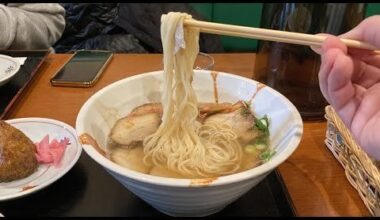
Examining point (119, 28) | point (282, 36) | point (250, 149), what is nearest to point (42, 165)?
point (250, 149)

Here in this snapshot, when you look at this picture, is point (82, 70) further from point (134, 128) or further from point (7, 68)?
point (134, 128)

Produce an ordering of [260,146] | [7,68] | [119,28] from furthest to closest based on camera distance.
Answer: [119,28] → [7,68] → [260,146]

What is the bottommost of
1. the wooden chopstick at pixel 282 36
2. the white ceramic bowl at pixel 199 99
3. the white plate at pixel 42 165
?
the white plate at pixel 42 165

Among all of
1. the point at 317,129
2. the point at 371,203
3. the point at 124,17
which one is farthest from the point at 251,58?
the point at 124,17

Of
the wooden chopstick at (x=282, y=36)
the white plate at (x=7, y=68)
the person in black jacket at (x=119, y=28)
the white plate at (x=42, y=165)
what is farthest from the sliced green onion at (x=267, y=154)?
the person in black jacket at (x=119, y=28)

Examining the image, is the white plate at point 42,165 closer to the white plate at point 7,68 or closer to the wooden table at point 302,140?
the wooden table at point 302,140

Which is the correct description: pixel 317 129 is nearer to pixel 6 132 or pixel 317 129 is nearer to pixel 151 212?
pixel 151 212
